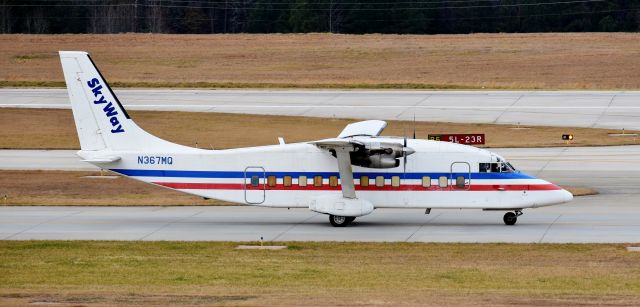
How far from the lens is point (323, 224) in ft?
125

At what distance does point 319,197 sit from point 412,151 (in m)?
3.47

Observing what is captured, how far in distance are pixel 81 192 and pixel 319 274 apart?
2044cm

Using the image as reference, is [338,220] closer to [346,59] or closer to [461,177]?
Result: [461,177]

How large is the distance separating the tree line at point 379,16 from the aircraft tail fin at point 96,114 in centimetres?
10821

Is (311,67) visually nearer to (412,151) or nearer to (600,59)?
(600,59)

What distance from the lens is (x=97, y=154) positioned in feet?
123

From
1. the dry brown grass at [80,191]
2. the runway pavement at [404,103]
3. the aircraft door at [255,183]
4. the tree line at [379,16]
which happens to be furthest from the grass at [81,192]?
the tree line at [379,16]

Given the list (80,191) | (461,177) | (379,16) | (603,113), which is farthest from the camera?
(379,16)

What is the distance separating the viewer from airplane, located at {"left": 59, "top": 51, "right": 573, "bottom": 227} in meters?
36.7

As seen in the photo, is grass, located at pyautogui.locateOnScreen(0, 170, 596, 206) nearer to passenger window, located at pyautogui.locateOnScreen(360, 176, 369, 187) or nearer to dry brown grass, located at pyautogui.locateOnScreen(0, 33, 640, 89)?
passenger window, located at pyautogui.locateOnScreen(360, 176, 369, 187)

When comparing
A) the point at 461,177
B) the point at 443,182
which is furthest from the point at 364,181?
the point at 461,177

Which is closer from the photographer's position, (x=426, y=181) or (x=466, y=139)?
(x=426, y=181)

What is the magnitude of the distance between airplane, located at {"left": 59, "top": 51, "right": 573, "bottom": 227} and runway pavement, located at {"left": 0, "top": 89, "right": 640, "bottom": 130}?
3154 cm

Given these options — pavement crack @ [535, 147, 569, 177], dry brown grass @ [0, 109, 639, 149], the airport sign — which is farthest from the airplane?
dry brown grass @ [0, 109, 639, 149]
